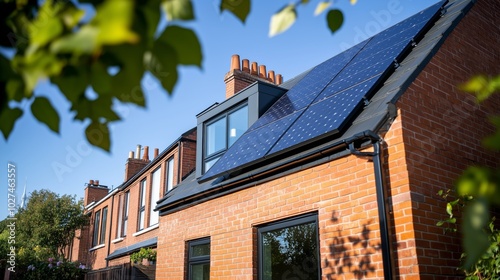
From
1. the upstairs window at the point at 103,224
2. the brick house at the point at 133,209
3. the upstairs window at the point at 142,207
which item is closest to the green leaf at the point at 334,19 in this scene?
the brick house at the point at 133,209

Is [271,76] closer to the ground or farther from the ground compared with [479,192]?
farther from the ground

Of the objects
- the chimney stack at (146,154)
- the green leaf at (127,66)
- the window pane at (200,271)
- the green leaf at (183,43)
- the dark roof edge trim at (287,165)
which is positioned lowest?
the window pane at (200,271)

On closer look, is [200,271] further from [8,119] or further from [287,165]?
[8,119]

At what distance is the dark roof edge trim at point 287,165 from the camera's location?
6512mm

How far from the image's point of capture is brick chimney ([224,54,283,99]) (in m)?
14.4

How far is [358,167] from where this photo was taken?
656 cm

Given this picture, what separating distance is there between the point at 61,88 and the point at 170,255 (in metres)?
9.82

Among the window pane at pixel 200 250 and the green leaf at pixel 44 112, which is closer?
the green leaf at pixel 44 112

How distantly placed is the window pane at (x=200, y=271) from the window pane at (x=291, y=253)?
6.44 feet

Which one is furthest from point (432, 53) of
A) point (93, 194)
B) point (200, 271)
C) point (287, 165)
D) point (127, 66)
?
point (93, 194)

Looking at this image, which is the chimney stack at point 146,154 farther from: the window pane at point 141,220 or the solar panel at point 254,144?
the solar panel at point 254,144

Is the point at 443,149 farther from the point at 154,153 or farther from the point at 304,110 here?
the point at 154,153

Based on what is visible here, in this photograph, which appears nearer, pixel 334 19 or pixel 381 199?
pixel 334 19

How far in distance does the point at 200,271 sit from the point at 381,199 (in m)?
5.11
